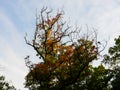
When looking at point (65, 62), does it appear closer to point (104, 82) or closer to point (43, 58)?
point (43, 58)

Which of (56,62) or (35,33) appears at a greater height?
(35,33)

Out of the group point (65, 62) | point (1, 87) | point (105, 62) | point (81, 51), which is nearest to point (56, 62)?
point (65, 62)

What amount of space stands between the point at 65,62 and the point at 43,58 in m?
3.18

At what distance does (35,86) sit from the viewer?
37781 millimetres

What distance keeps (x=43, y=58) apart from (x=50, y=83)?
11.8 ft

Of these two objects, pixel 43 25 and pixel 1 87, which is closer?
pixel 43 25

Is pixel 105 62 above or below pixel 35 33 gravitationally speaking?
below

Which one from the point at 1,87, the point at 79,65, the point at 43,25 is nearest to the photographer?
the point at 79,65

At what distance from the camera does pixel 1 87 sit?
136ft

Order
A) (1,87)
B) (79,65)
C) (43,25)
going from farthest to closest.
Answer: (1,87), (43,25), (79,65)

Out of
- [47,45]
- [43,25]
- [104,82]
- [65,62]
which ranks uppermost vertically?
[43,25]

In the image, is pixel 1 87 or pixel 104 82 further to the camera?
pixel 1 87

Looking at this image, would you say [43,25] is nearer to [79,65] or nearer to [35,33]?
[35,33]

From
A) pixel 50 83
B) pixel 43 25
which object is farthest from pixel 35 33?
pixel 50 83
